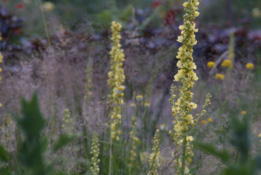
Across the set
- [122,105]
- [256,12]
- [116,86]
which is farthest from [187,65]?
[256,12]

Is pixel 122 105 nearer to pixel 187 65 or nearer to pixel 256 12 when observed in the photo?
pixel 187 65

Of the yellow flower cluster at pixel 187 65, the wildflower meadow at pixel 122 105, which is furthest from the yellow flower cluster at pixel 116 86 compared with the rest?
the yellow flower cluster at pixel 187 65

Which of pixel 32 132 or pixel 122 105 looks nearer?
pixel 32 132

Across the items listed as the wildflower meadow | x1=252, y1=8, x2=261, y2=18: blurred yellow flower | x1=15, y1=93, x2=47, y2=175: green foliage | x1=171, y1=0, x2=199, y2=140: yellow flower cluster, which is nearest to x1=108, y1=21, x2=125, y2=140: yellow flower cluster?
the wildflower meadow

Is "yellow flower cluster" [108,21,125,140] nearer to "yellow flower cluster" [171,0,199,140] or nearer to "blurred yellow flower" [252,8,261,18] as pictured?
"yellow flower cluster" [171,0,199,140]

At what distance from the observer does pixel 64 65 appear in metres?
2.77

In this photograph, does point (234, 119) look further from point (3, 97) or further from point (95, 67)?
point (3, 97)

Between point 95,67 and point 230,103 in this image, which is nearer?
Result: point 95,67

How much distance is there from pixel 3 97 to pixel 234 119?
108 inches

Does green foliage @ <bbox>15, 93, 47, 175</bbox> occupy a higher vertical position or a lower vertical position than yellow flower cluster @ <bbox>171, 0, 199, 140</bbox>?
lower

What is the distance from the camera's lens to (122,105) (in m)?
2.99

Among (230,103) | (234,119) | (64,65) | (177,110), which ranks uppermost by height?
(64,65)

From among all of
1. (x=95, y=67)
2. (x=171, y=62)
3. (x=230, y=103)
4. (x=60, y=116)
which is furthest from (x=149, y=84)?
(x=60, y=116)

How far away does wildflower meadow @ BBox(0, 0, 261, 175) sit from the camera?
1.49 meters
